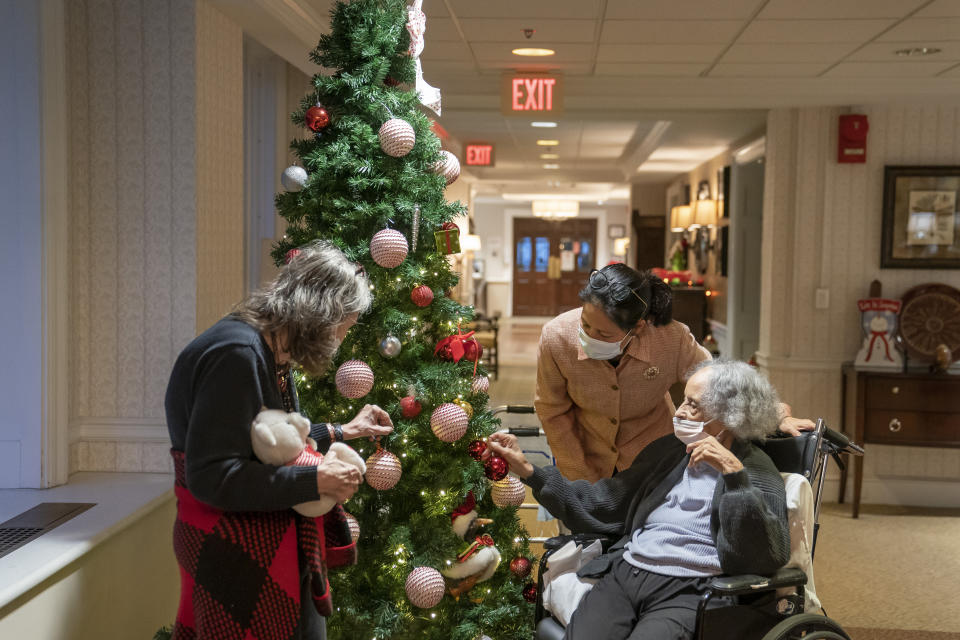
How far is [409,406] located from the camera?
2.67m

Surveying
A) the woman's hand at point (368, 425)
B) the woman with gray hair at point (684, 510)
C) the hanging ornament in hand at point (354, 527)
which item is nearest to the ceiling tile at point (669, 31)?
the woman with gray hair at point (684, 510)

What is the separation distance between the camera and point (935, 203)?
564 centimetres

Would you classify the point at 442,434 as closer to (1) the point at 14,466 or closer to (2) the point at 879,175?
(1) the point at 14,466

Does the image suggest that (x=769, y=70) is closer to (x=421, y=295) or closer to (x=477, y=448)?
(x=421, y=295)

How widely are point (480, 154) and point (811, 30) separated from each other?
5.51 metres

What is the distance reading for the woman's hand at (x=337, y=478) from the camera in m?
1.82

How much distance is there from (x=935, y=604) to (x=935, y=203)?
104 inches

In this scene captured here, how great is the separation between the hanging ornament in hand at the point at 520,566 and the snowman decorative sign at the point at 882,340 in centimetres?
346

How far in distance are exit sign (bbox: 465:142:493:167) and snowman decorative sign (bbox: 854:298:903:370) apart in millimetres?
4667

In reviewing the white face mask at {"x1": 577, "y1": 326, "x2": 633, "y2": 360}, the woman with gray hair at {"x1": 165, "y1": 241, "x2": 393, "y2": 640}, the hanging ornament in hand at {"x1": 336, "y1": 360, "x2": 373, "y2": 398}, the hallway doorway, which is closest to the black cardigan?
the woman with gray hair at {"x1": 165, "y1": 241, "x2": 393, "y2": 640}

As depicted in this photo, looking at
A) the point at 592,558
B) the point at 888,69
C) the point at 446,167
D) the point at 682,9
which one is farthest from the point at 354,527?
the point at 888,69

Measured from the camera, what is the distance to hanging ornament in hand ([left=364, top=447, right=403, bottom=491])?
261 cm

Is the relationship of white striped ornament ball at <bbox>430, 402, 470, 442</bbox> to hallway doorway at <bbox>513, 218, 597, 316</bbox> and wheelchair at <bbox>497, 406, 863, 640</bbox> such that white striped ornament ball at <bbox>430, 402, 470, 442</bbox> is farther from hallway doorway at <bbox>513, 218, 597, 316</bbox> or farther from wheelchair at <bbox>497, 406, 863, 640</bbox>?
hallway doorway at <bbox>513, 218, 597, 316</bbox>

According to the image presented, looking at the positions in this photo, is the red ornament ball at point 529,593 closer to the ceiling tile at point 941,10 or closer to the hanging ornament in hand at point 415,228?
the hanging ornament in hand at point 415,228
